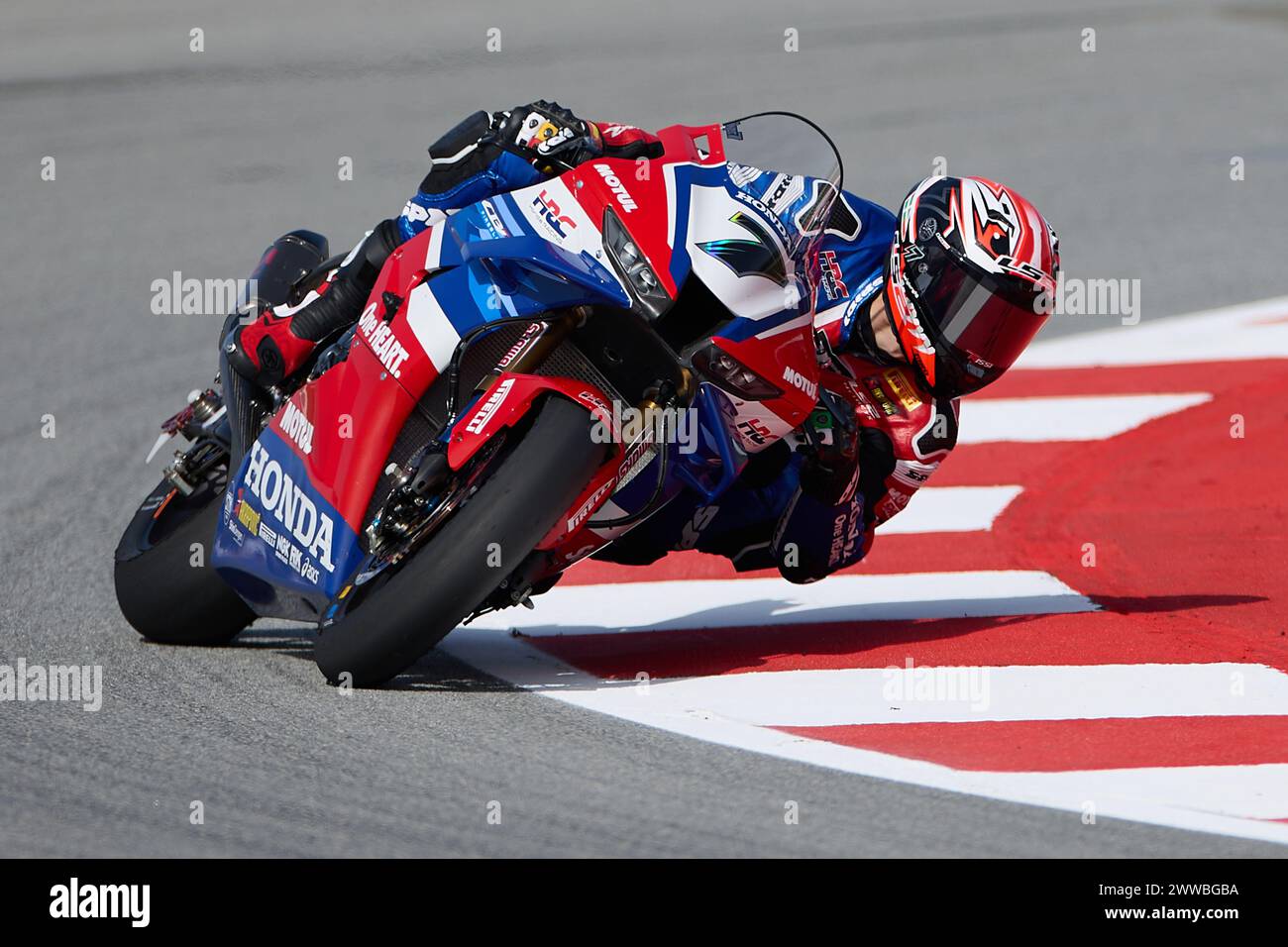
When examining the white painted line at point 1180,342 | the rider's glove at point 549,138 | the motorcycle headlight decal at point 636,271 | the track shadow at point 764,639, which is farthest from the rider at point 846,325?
the white painted line at point 1180,342

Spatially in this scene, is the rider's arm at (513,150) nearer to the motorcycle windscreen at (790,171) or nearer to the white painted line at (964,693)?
the motorcycle windscreen at (790,171)

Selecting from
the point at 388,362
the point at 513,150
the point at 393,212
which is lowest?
the point at 388,362

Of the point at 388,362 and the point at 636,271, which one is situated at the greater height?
the point at 636,271

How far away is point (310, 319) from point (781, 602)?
200 cm

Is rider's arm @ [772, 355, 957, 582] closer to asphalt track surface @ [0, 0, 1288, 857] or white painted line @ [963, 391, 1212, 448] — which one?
asphalt track surface @ [0, 0, 1288, 857]

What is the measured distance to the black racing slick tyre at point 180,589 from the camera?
5.62 metres

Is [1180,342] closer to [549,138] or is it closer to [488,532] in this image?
[549,138]

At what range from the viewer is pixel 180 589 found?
5629 millimetres

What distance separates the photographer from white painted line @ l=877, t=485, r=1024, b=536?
7441 mm

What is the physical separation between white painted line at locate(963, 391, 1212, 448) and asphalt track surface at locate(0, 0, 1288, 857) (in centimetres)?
170

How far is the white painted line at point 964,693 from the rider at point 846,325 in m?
0.52

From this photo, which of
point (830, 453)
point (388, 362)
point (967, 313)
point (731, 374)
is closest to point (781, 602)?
point (830, 453)

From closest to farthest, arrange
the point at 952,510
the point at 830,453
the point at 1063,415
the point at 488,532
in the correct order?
the point at 488,532, the point at 830,453, the point at 952,510, the point at 1063,415
